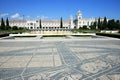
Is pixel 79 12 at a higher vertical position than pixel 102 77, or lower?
higher

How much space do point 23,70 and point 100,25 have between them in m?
64.5

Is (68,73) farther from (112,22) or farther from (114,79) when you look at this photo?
(112,22)

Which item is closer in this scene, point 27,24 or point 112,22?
point 112,22

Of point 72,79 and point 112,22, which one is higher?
point 112,22

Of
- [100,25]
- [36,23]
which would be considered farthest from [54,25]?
[100,25]

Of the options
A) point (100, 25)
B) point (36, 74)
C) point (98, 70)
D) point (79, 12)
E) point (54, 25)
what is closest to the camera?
point (36, 74)

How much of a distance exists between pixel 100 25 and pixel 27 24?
5701cm

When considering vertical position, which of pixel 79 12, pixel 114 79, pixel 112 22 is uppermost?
pixel 79 12

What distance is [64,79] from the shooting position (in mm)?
4574

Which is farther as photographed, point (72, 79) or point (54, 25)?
point (54, 25)

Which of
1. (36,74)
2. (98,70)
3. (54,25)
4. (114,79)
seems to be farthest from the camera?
(54,25)

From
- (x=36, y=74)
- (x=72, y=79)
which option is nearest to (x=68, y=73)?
(x=72, y=79)

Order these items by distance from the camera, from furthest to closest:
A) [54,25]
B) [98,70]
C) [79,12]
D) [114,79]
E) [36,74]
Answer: [54,25], [79,12], [98,70], [36,74], [114,79]

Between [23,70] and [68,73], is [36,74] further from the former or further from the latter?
[68,73]
